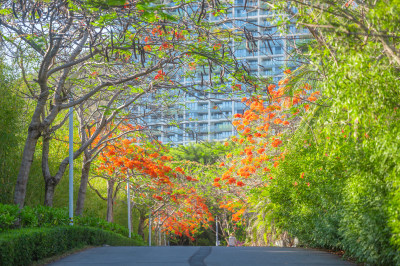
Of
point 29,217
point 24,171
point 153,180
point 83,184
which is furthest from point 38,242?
point 153,180

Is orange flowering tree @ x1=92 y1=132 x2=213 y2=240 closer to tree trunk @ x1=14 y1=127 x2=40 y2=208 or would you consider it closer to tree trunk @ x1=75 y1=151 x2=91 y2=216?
tree trunk @ x1=75 y1=151 x2=91 y2=216

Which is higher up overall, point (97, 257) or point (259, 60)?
point (259, 60)

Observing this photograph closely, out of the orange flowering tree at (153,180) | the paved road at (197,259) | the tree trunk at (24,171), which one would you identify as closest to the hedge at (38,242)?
the paved road at (197,259)

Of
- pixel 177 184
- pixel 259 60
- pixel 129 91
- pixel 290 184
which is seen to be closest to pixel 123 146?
pixel 129 91

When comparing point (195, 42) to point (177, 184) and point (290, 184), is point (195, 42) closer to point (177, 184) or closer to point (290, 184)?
point (290, 184)

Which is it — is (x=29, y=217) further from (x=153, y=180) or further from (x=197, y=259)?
(x=153, y=180)

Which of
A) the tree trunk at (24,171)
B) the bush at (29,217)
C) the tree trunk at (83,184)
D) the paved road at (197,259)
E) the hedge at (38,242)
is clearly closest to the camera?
the hedge at (38,242)

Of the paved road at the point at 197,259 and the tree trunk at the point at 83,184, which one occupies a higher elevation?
the tree trunk at the point at 83,184

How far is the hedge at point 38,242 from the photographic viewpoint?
7.54 metres

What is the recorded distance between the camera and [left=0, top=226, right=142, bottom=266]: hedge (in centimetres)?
754

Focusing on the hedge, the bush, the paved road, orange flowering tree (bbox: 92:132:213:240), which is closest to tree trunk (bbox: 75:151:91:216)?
orange flowering tree (bbox: 92:132:213:240)

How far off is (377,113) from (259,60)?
67.6 m

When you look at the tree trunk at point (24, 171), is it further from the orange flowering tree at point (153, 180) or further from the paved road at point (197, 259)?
the orange flowering tree at point (153, 180)

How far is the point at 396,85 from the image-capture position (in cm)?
602
